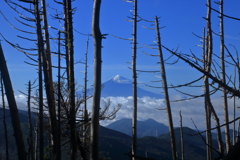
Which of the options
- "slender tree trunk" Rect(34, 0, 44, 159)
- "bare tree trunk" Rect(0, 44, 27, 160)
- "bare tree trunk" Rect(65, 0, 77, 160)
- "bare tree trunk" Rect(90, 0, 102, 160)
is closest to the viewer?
"bare tree trunk" Rect(90, 0, 102, 160)

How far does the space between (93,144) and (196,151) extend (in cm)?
8508

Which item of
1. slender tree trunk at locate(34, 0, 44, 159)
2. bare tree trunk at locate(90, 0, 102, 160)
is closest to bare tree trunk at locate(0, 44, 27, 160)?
slender tree trunk at locate(34, 0, 44, 159)

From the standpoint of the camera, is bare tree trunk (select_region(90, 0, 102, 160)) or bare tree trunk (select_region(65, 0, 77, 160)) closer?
bare tree trunk (select_region(90, 0, 102, 160))

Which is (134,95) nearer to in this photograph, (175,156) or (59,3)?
(175,156)

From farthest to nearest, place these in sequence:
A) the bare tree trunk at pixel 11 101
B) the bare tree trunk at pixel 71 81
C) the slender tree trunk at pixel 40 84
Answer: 1. the bare tree trunk at pixel 71 81
2. the slender tree trunk at pixel 40 84
3. the bare tree trunk at pixel 11 101

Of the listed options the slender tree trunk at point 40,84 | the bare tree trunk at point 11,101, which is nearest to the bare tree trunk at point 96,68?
the bare tree trunk at point 11,101

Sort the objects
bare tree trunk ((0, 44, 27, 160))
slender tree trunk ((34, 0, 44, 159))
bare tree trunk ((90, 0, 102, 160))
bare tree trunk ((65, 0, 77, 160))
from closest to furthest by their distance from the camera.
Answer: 1. bare tree trunk ((90, 0, 102, 160))
2. bare tree trunk ((0, 44, 27, 160))
3. slender tree trunk ((34, 0, 44, 159))
4. bare tree trunk ((65, 0, 77, 160))

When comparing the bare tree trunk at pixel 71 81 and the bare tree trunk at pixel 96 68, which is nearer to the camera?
the bare tree trunk at pixel 96 68

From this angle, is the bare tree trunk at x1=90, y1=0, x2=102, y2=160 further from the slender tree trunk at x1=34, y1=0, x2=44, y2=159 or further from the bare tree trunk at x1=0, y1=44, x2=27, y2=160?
the slender tree trunk at x1=34, y1=0, x2=44, y2=159

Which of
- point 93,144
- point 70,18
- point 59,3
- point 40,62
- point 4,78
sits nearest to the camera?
point 93,144

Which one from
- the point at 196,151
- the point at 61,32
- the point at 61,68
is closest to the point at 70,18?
the point at 61,32

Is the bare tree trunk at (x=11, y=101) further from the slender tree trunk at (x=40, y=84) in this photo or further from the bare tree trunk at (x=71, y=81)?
the bare tree trunk at (x=71, y=81)

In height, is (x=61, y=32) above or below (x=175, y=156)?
above

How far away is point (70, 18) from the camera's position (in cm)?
1024
